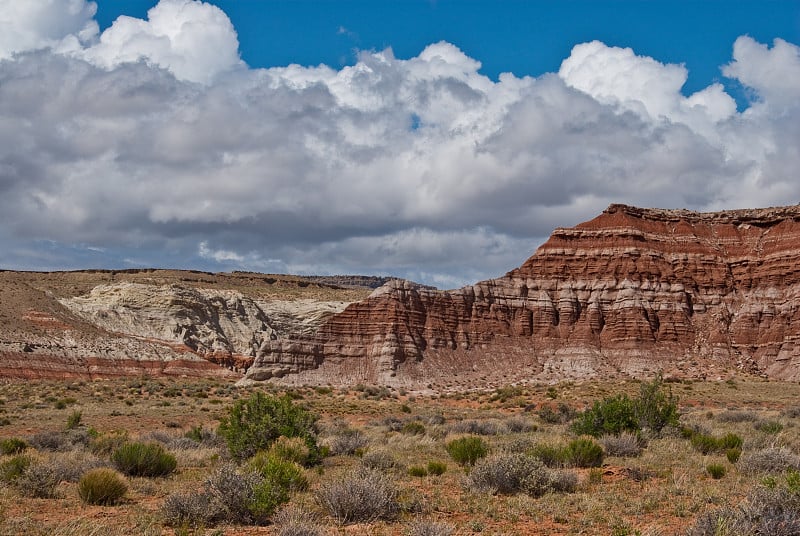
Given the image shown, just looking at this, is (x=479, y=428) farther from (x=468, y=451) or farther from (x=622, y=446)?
(x=468, y=451)

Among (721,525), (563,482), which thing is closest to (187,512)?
(563,482)

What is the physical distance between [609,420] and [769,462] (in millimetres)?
6800

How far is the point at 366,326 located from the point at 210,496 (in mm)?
49500

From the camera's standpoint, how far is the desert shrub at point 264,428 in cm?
1870

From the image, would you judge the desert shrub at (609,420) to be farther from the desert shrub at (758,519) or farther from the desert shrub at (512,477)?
the desert shrub at (758,519)

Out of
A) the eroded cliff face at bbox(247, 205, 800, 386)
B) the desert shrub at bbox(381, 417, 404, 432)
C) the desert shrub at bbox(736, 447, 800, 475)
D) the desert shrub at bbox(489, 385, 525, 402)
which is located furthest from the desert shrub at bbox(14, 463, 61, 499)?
the eroded cliff face at bbox(247, 205, 800, 386)

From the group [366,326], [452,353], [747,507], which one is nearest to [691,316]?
[452,353]

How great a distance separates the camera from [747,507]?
376 inches

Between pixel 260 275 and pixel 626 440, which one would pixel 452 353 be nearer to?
pixel 626 440

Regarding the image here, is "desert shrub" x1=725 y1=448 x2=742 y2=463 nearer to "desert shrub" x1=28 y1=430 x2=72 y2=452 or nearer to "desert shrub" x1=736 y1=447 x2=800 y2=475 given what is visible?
"desert shrub" x1=736 y1=447 x2=800 y2=475

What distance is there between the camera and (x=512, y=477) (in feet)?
45.4

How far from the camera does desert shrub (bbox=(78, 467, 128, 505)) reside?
12906mm

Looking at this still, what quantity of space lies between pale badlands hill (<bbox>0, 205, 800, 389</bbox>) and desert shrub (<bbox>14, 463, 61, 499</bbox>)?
4304cm

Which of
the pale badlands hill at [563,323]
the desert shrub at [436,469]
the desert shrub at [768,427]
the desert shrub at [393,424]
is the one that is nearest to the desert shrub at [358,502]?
the desert shrub at [436,469]
